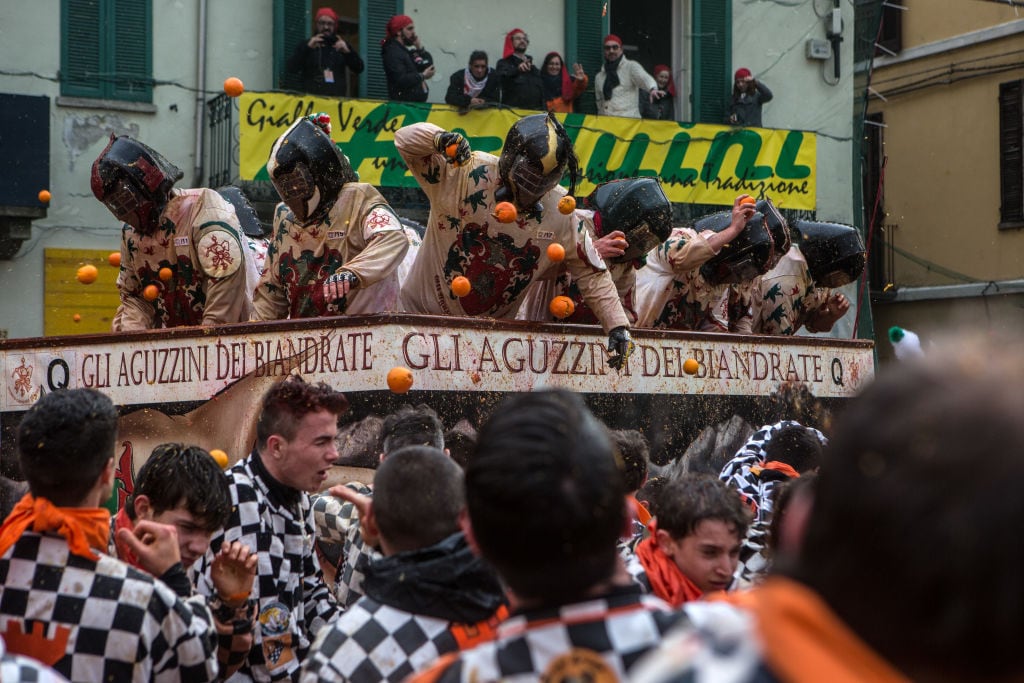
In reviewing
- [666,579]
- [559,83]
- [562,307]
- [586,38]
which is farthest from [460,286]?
[586,38]

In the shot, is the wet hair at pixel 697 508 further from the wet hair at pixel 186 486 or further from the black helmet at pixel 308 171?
the black helmet at pixel 308 171

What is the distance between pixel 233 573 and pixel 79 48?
12520 millimetres

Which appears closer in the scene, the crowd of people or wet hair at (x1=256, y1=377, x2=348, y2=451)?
the crowd of people

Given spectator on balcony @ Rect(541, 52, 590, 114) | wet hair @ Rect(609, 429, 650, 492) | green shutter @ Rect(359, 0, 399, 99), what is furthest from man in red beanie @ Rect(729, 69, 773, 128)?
wet hair @ Rect(609, 429, 650, 492)

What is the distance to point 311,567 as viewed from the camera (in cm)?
472

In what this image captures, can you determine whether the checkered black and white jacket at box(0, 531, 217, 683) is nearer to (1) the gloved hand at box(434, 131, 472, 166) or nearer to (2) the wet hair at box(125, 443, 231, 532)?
(2) the wet hair at box(125, 443, 231, 532)

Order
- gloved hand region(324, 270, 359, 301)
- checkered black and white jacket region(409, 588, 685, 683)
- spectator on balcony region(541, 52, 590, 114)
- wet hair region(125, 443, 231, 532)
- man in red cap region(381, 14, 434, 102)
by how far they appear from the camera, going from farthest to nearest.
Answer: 1. spectator on balcony region(541, 52, 590, 114)
2. man in red cap region(381, 14, 434, 102)
3. gloved hand region(324, 270, 359, 301)
4. wet hair region(125, 443, 231, 532)
5. checkered black and white jacket region(409, 588, 685, 683)

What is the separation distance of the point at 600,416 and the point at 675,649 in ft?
22.0

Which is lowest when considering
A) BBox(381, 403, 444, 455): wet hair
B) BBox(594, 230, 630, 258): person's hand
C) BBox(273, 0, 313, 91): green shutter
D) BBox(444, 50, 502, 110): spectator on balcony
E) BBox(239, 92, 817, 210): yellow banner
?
BBox(381, 403, 444, 455): wet hair

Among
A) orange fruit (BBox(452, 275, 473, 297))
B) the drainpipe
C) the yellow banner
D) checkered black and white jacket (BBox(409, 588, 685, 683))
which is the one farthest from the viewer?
the drainpipe

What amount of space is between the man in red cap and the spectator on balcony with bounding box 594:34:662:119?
2.45 m

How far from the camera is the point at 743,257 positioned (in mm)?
9469

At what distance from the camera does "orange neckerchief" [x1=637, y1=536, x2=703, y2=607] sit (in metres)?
4.08

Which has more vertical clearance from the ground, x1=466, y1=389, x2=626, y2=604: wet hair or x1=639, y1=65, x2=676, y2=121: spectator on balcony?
x1=639, y1=65, x2=676, y2=121: spectator on balcony
